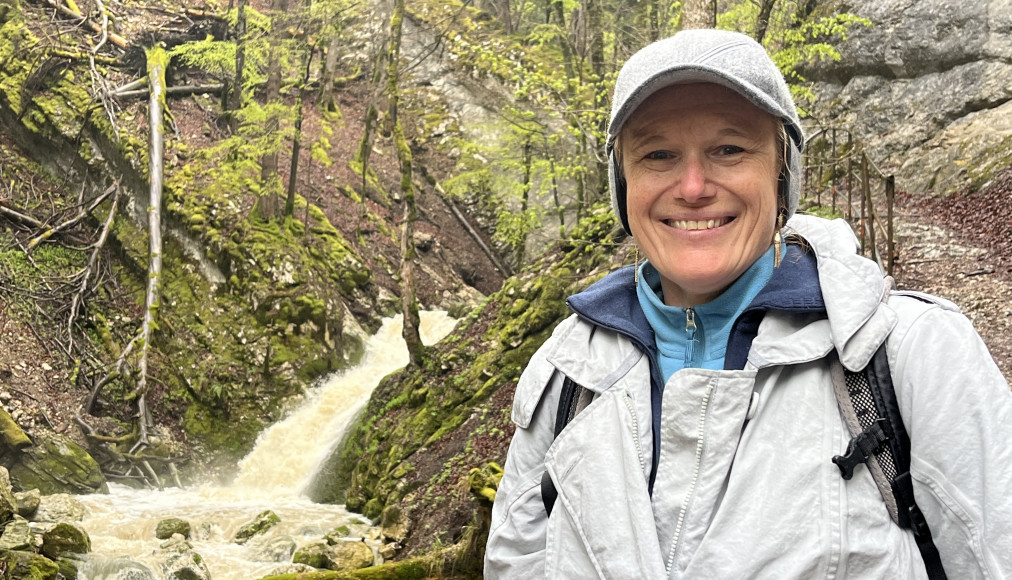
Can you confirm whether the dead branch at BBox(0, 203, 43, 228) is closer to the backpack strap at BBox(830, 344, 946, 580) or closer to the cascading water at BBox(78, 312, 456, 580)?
the cascading water at BBox(78, 312, 456, 580)

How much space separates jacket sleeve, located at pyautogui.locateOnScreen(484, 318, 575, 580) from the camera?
160 centimetres

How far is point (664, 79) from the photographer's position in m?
1.37

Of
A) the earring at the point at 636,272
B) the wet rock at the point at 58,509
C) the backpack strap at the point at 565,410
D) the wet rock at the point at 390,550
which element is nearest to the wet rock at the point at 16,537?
the wet rock at the point at 58,509

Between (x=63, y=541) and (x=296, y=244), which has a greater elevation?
(x=296, y=244)

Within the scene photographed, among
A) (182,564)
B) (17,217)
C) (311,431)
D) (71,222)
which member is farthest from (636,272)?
(17,217)

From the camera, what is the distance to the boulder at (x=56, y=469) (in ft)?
31.2

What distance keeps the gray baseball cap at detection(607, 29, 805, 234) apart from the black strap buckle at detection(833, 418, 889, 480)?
22.3 inches

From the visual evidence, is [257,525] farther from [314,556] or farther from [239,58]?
[239,58]

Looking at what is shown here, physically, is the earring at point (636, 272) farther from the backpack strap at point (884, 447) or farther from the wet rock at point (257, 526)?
the wet rock at point (257, 526)

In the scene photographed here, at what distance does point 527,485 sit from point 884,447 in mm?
751

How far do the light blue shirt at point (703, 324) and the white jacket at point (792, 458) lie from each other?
0.23 ft

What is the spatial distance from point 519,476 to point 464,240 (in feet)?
58.9

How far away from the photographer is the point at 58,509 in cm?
855

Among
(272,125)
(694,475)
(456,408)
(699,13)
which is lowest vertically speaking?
(456,408)
